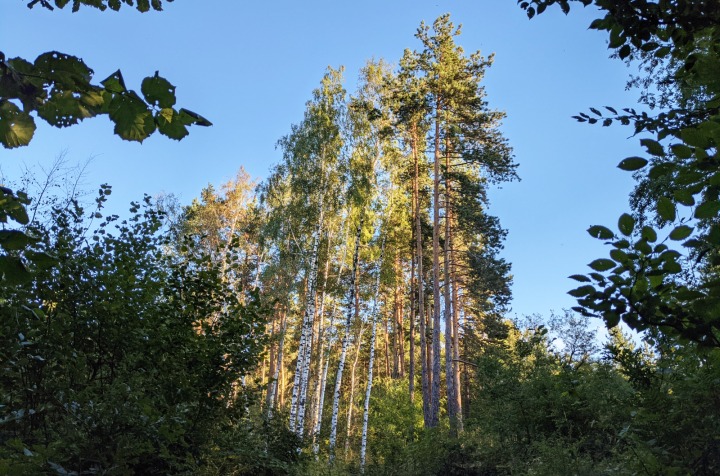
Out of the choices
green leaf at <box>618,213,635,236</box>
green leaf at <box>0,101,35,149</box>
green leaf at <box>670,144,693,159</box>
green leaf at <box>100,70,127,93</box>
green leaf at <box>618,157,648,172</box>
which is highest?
green leaf at <box>618,157,648,172</box>

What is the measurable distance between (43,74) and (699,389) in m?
3.54

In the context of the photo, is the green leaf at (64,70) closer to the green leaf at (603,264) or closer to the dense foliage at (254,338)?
the dense foliage at (254,338)

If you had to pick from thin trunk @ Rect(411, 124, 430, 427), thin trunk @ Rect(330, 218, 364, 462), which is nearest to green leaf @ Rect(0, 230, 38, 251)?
thin trunk @ Rect(330, 218, 364, 462)

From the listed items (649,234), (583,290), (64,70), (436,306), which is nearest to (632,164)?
(649,234)

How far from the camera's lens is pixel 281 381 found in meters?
28.6

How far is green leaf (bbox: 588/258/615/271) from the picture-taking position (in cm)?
124

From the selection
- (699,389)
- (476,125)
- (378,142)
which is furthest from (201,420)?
(476,125)

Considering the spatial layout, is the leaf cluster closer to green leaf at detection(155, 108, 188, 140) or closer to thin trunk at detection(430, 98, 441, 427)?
green leaf at detection(155, 108, 188, 140)

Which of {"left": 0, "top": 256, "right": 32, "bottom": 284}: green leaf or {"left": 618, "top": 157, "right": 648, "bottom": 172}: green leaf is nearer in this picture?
{"left": 0, "top": 256, "right": 32, "bottom": 284}: green leaf

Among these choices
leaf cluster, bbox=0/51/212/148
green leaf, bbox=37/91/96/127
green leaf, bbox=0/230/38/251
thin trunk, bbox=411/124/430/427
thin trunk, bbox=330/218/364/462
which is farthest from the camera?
thin trunk, bbox=411/124/430/427

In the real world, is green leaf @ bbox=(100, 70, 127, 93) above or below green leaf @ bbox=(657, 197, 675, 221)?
above

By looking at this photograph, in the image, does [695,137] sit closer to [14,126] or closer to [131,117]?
[131,117]

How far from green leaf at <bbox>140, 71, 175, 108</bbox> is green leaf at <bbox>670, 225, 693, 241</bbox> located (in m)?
1.30

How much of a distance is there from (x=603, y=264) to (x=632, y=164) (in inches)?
11.3
